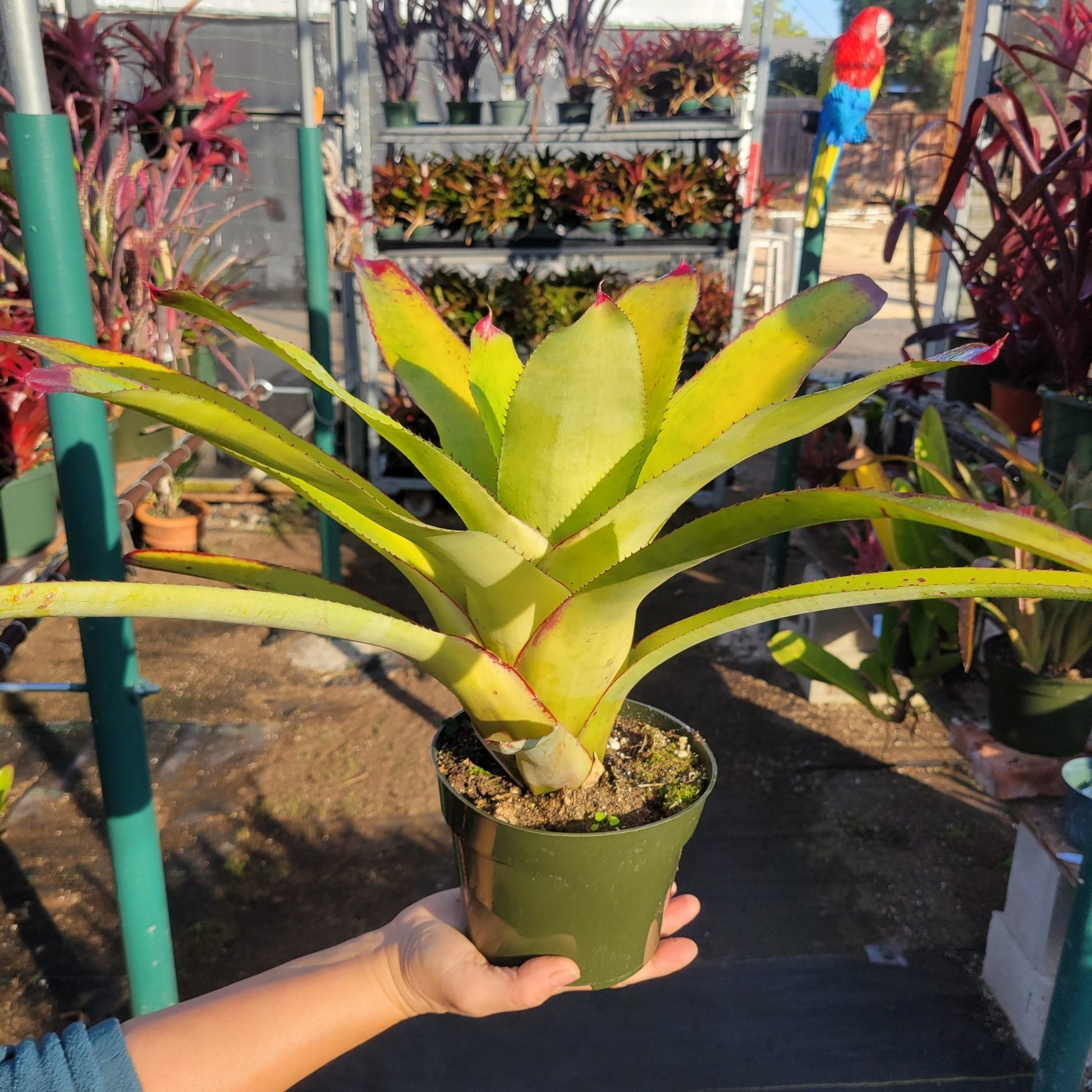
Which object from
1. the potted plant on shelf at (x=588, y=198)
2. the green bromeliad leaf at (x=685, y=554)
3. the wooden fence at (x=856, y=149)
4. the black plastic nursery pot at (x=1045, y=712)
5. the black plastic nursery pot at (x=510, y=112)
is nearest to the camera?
the green bromeliad leaf at (x=685, y=554)

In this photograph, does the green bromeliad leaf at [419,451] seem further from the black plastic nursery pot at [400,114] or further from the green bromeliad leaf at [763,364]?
the black plastic nursery pot at [400,114]

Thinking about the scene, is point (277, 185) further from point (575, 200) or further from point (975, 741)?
point (975, 741)

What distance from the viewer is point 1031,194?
1.78m

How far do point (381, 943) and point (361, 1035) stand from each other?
0.25ft

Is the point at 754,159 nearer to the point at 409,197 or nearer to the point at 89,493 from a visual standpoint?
the point at 409,197

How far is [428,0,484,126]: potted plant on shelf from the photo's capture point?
379 centimetres

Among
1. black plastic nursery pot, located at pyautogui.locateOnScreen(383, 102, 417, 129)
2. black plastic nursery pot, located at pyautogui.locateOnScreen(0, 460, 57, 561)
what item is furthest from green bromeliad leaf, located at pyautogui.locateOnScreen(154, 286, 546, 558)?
black plastic nursery pot, located at pyautogui.locateOnScreen(383, 102, 417, 129)

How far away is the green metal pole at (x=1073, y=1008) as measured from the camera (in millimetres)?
1179

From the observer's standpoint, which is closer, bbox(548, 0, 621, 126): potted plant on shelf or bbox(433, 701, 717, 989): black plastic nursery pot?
bbox(433, 701, 717, 989): black plastic nursery pot

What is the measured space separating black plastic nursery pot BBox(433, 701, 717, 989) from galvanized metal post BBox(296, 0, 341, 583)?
6.15 feet

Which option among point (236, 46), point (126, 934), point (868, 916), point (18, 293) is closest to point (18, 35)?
point (126, 934)

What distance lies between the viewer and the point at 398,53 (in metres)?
3.83

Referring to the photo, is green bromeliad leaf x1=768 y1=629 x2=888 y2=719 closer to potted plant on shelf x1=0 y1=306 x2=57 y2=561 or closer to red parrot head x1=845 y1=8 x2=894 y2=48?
red parrot head x1=845 y1=8 x2=894 y2=48

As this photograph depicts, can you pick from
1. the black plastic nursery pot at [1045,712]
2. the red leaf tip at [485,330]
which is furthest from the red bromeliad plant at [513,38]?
the red leaf tip at [485,330]
